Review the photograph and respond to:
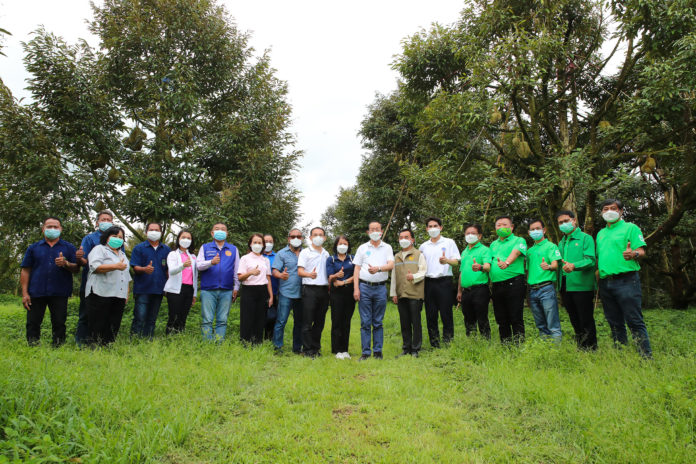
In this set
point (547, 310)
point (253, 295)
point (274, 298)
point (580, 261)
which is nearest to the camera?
point (580, 261)

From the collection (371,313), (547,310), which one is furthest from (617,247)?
(371,313)

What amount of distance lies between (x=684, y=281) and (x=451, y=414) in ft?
60.6

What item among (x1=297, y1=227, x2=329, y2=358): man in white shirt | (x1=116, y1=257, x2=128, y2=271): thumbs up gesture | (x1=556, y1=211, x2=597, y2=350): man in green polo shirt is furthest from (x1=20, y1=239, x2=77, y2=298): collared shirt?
(x1=556, y1=211, x2=597, y2=350): man in green polo shirt

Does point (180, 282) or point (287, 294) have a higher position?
point (180, 282)

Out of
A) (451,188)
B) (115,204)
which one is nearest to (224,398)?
(451,188)

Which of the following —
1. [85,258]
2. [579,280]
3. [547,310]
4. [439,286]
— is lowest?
[547,310]

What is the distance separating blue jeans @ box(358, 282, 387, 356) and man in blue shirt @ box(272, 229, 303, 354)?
1.10m

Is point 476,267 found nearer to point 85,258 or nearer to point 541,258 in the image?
point 541,258

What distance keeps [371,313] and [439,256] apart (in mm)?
1365

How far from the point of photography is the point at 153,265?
20.6ft

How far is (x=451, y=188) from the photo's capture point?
10.3m

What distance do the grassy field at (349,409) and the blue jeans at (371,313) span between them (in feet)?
3.49

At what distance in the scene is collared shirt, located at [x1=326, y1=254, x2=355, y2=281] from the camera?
6.46 metres

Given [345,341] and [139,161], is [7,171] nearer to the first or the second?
[139,161]
